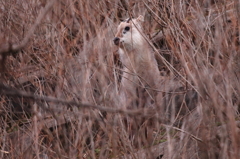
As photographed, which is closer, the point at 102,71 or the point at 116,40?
the point at 102,71

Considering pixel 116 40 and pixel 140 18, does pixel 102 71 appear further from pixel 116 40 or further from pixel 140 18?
pixel 140 18

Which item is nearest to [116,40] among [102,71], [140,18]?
[140,18]

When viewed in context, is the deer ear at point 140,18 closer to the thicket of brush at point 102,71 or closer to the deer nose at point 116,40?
the deer nose at point 116,40

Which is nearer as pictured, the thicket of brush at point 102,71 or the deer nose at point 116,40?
the thicket of brush at point 102,71

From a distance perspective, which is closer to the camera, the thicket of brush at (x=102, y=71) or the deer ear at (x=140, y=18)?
the thicket of brush at (x=102, y=71)

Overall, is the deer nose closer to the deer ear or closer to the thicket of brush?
the deer ear

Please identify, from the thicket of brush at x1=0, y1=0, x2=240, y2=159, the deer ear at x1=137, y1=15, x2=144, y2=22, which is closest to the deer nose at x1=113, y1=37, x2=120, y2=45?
the deer ear at x1=137, y1=15, x2=144, y2=22

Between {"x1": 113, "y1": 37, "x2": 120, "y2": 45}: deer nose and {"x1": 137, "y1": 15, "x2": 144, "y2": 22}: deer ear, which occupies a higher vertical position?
{"x1": 137, "y1": 15, "x2": 144, "y2": 22}: deer ear

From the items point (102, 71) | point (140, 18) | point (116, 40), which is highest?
point (140, 18)

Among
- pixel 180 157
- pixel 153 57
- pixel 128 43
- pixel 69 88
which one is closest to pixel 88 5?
pixel 69 88

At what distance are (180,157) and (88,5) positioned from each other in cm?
174

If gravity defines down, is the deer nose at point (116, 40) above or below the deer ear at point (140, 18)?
below

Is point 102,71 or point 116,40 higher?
point 116,40

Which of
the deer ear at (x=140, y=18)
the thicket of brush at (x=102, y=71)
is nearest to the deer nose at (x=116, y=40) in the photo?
the deer ear at (x=140, y=18)
